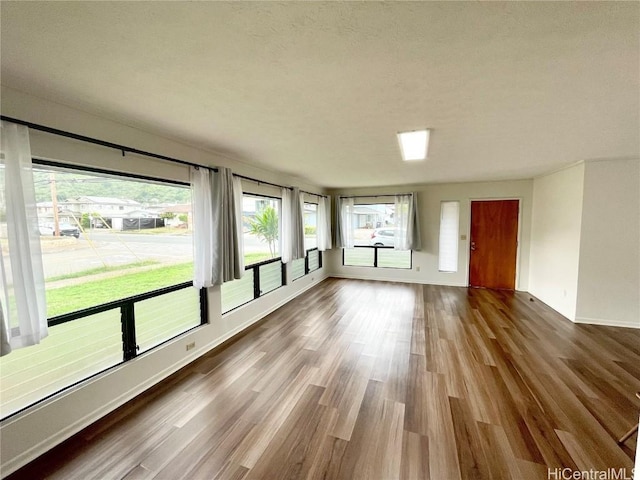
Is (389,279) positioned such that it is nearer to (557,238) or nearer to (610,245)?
(557,238)

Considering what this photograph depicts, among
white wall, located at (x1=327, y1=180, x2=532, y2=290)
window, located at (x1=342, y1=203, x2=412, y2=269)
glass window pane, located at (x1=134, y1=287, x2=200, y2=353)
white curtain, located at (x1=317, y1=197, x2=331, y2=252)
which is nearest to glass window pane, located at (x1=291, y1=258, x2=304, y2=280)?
white curtain, located at (x1=317, y1=197, x2=331, y2=252)

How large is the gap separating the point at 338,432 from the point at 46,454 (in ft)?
6.30

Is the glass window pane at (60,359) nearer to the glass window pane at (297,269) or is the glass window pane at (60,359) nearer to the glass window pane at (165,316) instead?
the glass window pane at (165,316)

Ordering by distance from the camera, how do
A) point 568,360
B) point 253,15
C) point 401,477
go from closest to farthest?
1. point 253,15
2. point 401,477
3. point 568,360

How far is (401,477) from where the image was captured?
59.9 inches

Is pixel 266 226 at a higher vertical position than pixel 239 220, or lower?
lower

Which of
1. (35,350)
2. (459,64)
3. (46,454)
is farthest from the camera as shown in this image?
(35,350)

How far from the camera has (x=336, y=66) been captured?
1.41m

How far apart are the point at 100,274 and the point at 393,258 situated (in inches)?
224

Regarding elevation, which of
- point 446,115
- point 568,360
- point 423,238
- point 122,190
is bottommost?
point 568,360

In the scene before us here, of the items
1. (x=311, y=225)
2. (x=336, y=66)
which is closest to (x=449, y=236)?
(x=311, y=225)

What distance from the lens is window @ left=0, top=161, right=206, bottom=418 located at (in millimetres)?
1828

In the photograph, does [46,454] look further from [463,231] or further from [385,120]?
[463,231]

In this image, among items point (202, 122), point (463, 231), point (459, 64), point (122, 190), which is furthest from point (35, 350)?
point (463, 231)
